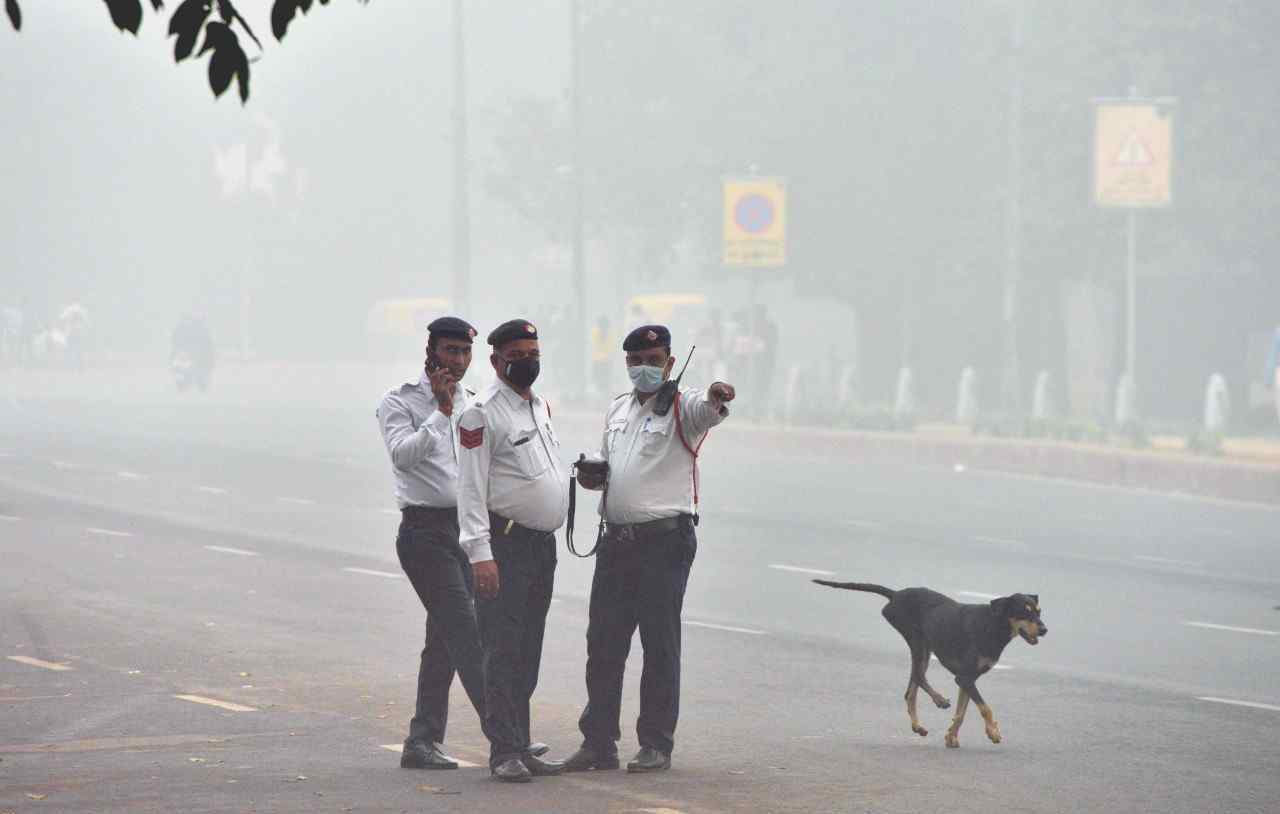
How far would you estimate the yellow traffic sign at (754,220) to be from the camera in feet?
122

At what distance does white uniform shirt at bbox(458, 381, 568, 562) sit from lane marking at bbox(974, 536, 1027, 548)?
11.1 meters

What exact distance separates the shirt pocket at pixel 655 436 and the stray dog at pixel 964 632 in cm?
148

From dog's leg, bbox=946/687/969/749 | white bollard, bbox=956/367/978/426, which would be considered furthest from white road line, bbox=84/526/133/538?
white bollard, bbox=956/367/978/426

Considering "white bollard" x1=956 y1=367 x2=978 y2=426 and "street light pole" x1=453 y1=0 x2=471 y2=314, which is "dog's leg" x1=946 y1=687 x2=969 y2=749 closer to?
"white bollard" x1=956 y1=367 x2=978 y2=426

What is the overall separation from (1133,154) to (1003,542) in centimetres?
1428

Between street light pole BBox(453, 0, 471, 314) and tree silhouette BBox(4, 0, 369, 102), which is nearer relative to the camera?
tree silhouette BBox(4, 0, 369, 102)

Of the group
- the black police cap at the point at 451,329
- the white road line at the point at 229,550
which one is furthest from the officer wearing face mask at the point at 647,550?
the white road line at the point at 229,550

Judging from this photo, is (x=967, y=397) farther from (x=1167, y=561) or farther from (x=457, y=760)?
(x=457, y=760)

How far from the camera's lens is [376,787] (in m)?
8.15

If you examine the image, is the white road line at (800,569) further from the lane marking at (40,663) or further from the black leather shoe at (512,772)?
the black leather shoe at (512,772)

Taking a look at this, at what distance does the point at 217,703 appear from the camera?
10.2 metres

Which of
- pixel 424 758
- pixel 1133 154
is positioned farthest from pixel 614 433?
pixel 1133 154

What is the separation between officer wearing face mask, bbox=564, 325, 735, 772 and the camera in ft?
27.7

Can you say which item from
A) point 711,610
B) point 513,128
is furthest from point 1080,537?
point 513,128
